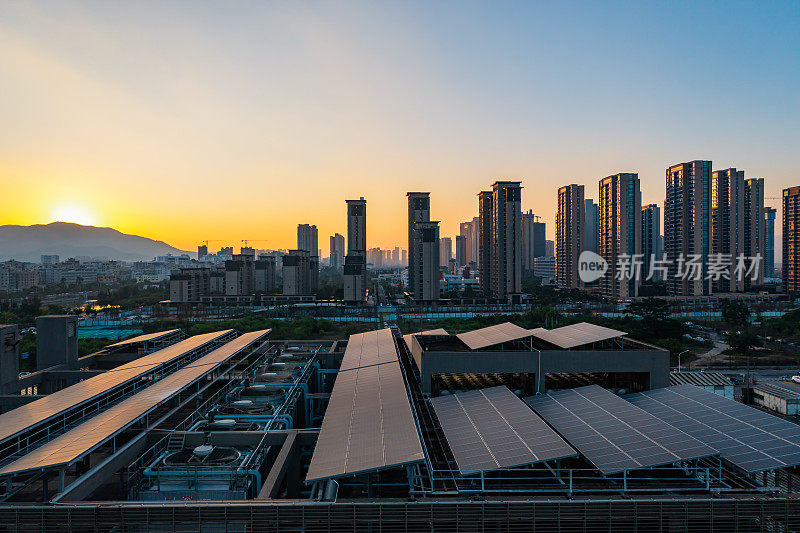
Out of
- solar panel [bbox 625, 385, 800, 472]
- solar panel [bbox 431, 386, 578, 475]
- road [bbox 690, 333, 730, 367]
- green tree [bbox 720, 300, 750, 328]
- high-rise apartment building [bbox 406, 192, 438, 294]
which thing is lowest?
road [bbox 690, 333, 730, 367]

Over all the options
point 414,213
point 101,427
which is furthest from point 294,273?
point 101,427

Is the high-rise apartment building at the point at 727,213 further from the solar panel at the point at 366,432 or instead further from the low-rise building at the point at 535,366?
the solar panel at the point at 366,432

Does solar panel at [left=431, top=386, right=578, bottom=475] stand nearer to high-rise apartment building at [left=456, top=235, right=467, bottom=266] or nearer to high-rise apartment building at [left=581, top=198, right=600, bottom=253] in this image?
high-rise apartment building at [left=581, top=198, right=600, bottom=253]

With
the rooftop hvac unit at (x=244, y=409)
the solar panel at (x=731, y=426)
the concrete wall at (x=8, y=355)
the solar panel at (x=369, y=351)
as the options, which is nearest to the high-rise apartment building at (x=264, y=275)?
the solar panel at (x=369, y=351)

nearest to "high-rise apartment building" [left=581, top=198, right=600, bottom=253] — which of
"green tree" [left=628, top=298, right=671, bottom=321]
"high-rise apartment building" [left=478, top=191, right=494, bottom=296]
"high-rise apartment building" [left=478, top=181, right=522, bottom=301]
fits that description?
"high-rise apartment building" [left=478, top=191, right=494, bottom=296]

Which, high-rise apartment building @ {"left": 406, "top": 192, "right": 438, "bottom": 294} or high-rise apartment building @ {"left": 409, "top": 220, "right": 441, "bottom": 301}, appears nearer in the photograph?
high-rise apartment building @ {"left": 409, "top": 220, "right": 441, "bottom": 301}

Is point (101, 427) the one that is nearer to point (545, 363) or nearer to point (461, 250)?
point (545, 363)
